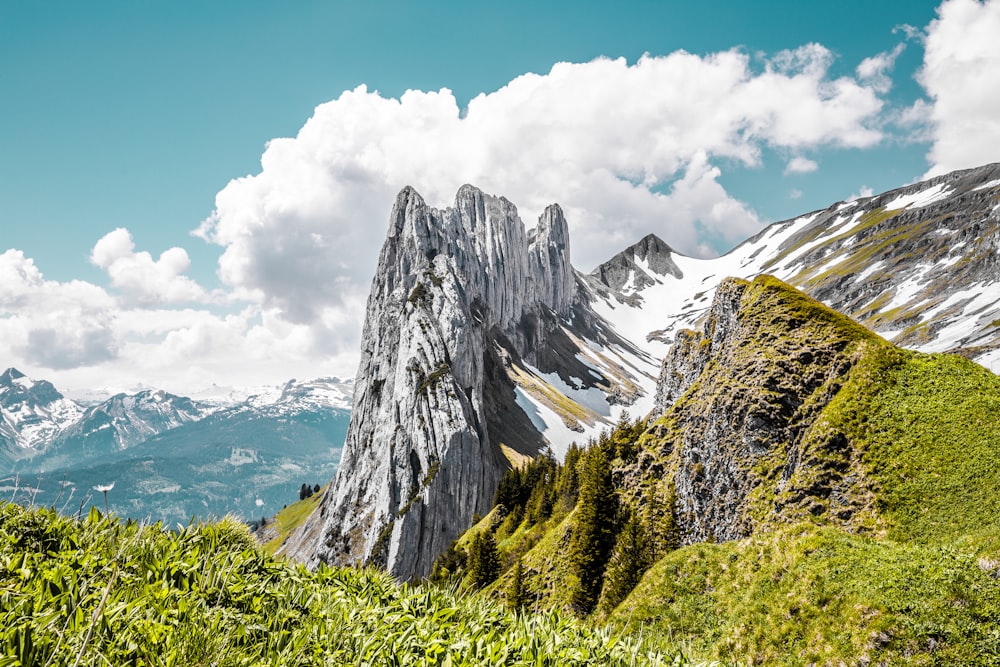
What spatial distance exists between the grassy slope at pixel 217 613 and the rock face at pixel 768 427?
22.2 metres

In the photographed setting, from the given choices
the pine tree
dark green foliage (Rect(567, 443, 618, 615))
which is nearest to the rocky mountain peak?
the pine tree

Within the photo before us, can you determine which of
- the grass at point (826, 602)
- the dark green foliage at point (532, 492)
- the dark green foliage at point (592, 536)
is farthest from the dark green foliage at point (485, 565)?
the grass at point (826, 602)

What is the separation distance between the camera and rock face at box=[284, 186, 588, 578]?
4589 inches

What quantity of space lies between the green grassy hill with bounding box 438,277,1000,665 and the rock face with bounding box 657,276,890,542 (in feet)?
0.36

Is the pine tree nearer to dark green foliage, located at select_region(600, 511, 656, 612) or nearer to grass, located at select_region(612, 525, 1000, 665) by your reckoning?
dark green foliage, located at select_region(600, 511, 656, 612)

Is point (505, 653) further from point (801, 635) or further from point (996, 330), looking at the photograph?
point (996, 330)

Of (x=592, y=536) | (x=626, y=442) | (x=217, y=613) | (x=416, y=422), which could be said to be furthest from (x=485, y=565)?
(x=416, y=422)

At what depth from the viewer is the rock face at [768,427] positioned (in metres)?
25.7

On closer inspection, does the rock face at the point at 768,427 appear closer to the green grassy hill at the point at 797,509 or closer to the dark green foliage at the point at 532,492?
the green grassy hill at the point at 797,509

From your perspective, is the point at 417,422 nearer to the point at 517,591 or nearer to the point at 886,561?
the point at 517,591

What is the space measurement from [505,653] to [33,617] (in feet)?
18.7

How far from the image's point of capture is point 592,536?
121 ft

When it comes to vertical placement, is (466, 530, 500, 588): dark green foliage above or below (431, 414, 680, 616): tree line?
below

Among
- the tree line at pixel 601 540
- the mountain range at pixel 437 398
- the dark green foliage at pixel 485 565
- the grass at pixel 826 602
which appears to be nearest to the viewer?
the grass at pixel 826 602
